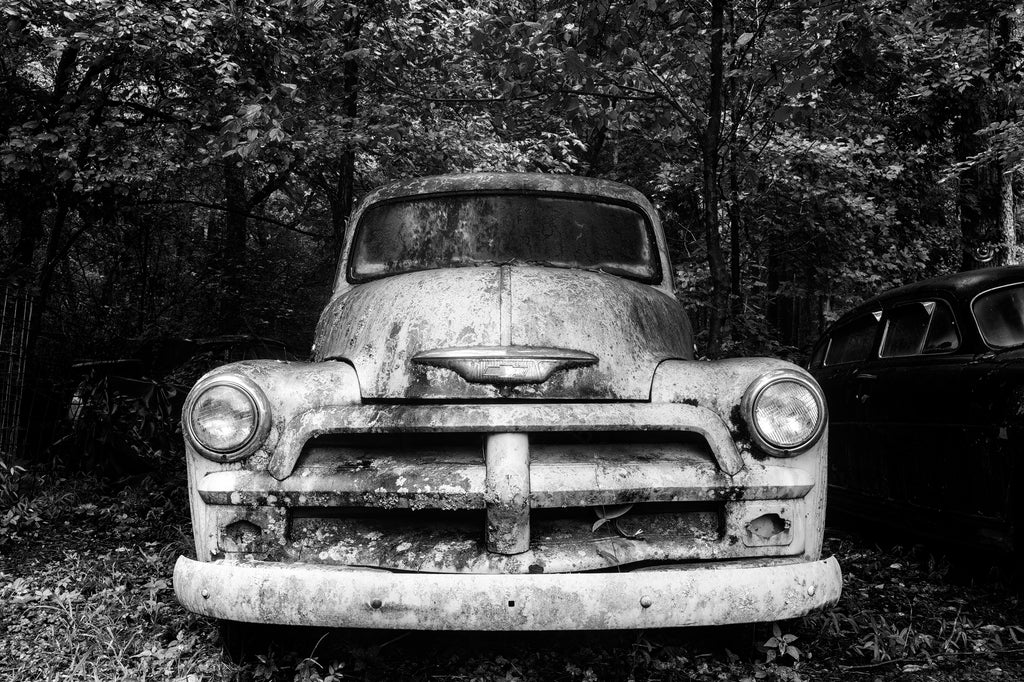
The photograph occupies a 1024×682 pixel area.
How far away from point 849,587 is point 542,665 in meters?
1.81

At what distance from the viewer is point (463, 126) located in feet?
23.8

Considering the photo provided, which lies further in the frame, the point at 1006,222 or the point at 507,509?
the point at 1006,222

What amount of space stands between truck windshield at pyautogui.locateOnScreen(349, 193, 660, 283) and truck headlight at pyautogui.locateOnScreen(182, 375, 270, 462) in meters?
1.29

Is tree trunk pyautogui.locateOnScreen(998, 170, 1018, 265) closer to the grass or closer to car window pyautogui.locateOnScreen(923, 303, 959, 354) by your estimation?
car window pyautogui.locateOnScreen(923, 303, 959, 354)

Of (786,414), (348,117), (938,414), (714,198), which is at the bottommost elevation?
(938,414)

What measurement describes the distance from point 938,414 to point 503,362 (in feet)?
8.14

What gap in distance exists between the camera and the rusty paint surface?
246cm

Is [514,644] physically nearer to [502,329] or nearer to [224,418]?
[502,329]

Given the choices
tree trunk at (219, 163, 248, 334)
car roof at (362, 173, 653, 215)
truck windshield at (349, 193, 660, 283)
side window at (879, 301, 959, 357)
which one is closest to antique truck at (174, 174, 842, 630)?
truck windshield at (349, 193, 660, 283)

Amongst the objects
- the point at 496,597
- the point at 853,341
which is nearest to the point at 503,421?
the point at 496,597

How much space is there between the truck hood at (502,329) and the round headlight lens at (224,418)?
1.30 ft

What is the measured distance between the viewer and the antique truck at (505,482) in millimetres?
2264

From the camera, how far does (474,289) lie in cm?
311

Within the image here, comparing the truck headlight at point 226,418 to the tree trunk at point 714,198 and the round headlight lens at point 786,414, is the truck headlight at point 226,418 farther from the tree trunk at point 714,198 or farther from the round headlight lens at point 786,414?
the tree trunk at point 714,198
